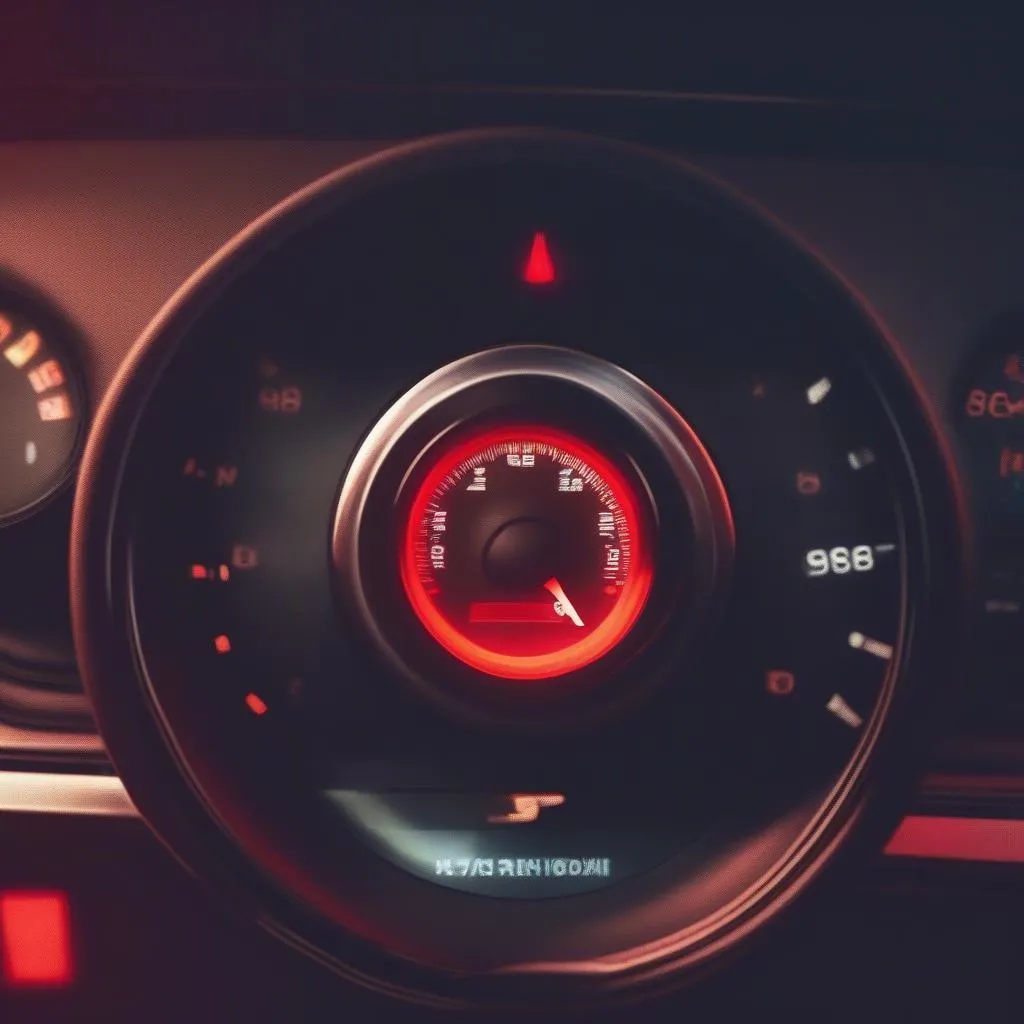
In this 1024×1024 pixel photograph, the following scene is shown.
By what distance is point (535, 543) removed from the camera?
1.24 meters

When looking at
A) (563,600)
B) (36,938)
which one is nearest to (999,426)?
(563,600)

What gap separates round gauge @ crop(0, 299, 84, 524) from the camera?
147 centimetres

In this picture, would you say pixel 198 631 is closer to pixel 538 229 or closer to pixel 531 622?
pixel 531 622

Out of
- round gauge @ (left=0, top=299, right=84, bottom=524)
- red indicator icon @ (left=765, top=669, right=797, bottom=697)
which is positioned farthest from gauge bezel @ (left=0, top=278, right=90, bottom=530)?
red indicator icon @ (left=765, top=669, right=797, bottom=697)

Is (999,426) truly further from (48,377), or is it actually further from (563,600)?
(48,377)

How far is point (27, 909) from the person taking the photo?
4.30ft

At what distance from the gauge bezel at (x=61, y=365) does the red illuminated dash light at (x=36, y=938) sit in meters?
0.44

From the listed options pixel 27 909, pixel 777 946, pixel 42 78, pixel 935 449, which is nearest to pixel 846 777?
pixel 777 946

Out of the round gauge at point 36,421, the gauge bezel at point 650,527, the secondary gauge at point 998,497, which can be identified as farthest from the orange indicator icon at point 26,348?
the secondary gauge at point 998,497

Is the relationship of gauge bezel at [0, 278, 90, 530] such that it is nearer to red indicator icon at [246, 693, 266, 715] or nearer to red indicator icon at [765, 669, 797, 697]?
red indicator icon at [246, 693, 266, 715]

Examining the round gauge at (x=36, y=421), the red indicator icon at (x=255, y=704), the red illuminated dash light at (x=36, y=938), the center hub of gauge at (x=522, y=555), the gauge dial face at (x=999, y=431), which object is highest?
the round gauge at (x=36, y=421)

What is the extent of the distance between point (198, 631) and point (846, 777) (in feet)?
2.24

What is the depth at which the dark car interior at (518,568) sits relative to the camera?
1203 millimetres

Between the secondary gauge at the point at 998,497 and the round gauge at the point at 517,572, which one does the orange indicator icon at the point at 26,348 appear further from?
the secondary gauge at the point at 998,497
